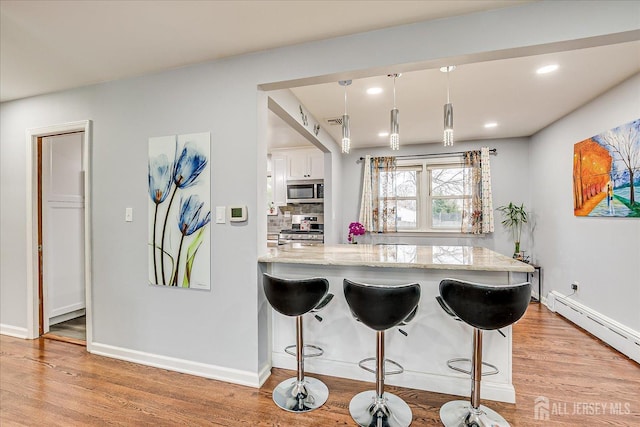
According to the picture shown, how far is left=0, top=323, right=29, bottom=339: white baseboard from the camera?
302cm

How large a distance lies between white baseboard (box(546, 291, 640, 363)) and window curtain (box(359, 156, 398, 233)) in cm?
235

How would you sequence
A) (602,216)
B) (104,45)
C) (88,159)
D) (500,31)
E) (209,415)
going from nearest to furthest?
(500,31) < (209,415) < (104,45) < (88,159) < (602,216)

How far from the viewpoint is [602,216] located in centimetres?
293

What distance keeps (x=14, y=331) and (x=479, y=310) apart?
171 inches

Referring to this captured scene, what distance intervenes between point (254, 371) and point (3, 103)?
149 inches

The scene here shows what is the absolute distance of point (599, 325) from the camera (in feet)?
9.57

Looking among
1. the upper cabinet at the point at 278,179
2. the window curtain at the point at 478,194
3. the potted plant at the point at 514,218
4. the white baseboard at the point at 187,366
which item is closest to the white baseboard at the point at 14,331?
the white baseboard at the point at 187,366

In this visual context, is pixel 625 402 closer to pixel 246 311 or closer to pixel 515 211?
pixel 246 311

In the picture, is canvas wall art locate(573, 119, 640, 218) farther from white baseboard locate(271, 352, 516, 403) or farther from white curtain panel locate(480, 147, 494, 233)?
white baseboard locate(271, 352, 516, 403)

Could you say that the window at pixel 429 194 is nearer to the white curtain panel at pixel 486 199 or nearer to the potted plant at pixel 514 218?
the white curtain panel at pixel 486 199

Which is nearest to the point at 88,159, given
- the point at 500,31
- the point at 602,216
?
the point at 500,31

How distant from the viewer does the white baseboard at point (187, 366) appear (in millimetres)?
2191

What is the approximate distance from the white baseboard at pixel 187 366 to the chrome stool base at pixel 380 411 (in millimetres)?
737

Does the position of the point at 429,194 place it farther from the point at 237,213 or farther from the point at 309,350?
the point at 237,213
